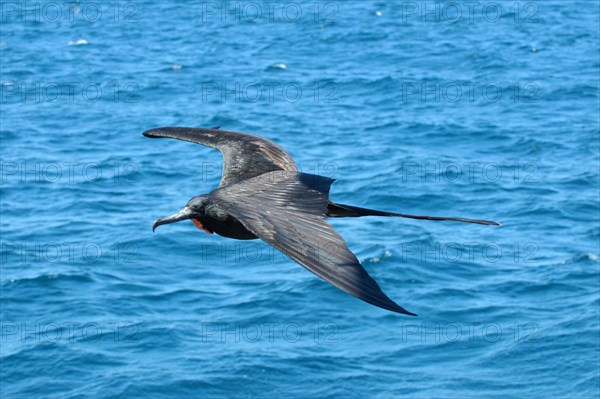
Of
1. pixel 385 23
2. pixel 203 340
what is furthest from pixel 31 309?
pixel 385 23

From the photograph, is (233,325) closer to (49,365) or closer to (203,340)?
(203,340)

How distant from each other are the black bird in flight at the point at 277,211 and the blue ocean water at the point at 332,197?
14381mm

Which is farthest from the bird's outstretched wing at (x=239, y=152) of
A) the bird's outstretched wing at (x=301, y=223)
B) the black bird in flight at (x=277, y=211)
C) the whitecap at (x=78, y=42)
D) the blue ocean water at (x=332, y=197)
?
the whitecap at (x=78, y=42)

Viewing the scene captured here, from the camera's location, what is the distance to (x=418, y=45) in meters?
48.2

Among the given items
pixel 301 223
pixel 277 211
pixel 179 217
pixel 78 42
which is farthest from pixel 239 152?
pixel 78 42

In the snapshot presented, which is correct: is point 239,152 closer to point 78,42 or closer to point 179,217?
point 179,217

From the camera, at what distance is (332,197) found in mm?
30922

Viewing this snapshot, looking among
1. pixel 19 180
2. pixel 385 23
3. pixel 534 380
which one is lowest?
pixel 534 380

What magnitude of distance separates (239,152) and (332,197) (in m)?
19.1

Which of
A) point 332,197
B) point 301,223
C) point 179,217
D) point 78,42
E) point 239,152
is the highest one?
point 301,223

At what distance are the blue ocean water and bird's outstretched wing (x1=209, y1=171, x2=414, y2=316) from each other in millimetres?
16121

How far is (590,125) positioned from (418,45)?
37.3 feet

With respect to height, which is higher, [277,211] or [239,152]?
[277,211]

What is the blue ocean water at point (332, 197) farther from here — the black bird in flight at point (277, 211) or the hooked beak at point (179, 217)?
the hooked beak at point (179, 217)
